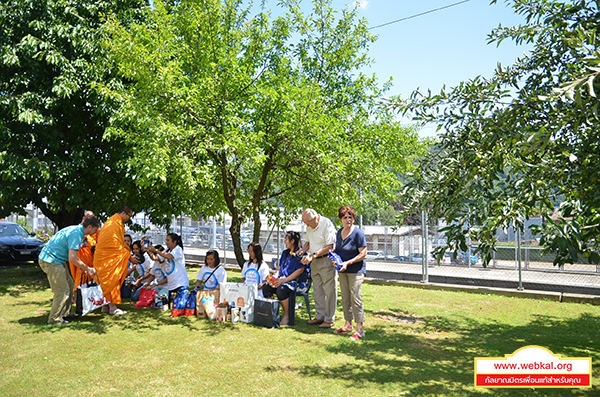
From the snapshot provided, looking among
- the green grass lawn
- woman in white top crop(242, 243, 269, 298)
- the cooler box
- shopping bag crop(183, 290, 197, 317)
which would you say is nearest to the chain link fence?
the green grass lawn

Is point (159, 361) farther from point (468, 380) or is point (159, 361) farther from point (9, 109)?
point (9, 109)

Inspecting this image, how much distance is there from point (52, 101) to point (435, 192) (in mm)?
9163

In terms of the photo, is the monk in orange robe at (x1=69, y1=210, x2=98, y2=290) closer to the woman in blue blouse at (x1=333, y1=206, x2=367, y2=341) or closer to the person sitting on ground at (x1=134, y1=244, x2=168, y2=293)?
the person sitting on ground at (x1=134, y1=244, x2=168, y2=293)

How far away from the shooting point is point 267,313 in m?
6.50

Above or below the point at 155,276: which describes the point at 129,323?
below

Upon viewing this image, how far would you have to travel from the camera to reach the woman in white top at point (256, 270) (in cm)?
700

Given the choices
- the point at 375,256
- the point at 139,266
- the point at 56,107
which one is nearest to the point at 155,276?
the point at 139,266

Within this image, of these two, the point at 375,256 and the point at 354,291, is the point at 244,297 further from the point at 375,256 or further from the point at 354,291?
the point at 375,256

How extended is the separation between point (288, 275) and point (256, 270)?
0.61 meters

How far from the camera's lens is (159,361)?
4.96m

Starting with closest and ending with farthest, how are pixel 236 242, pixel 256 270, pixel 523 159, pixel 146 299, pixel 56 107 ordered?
pixel 523 159 → pixel 256 270 → pixel 146 299 → pixel 236 242 → pixel 56 107

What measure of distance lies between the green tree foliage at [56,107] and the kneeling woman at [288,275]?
4.98 m

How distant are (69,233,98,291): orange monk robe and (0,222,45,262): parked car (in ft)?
36.5

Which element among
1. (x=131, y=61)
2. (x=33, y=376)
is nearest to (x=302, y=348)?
(x=33, y=376)
